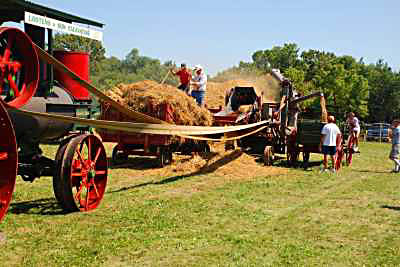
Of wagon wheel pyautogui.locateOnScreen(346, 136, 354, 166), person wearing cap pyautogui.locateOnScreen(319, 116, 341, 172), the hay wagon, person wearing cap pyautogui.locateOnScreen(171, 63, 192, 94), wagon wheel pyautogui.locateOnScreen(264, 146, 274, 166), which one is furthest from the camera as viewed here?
wagon wheel pyautogui.locateOnScreen(346, 136, 354, 166)

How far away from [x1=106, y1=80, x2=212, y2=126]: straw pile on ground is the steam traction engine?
3766 millimetres

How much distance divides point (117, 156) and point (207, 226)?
706 cm

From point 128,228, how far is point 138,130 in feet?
5.61

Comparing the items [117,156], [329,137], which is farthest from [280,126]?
[117,156]

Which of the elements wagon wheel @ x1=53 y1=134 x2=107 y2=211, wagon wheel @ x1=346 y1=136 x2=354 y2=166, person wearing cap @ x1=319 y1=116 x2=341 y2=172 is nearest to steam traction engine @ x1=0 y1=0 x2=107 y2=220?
wagon wheel @ x1=53 y1=134 x2=107 y2=211

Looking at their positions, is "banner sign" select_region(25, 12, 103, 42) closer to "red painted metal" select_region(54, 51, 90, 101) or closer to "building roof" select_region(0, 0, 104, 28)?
"building roof" select_region(0, 0, 104, 28)

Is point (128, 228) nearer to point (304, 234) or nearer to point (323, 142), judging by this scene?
point (304, 234)

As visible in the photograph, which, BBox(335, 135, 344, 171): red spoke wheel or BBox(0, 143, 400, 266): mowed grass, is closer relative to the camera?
BBox(0, 143, 400, 266): mowed grass

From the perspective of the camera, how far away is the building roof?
635 cm

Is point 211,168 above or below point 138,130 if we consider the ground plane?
below

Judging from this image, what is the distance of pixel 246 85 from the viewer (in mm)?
17094

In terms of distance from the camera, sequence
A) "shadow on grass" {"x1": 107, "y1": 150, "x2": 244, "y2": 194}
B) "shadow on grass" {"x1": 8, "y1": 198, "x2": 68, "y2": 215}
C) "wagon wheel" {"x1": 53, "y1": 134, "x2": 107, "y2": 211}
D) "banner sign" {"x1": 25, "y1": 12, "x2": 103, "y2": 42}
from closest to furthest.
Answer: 1. "banner sign" {"x1": 25, "y1": 12, "x2": 103, "y2": 42}
2. "wagon wheel" {"x1": 53, "y1": 134, "x2": 107, "y2": 211}
3. "shadow on grass" {"x1": 8, "y1": 198, "x2": 68, "y2": 215}
4. "shadow on grass" {"x1": 107, "y1": 150, "x2": 244, "y2": 194}

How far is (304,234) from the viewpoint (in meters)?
6.53

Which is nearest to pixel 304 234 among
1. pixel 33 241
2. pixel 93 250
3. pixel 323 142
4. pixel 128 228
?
pixel 128 228
